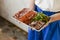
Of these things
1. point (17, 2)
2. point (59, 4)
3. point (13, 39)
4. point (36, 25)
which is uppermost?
point (59, 4)

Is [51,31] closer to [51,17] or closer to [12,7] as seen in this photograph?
[51,17]

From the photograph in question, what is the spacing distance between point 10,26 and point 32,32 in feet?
2.99

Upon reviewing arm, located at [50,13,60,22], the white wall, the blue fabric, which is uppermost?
arm, located at [50,13,60,22]

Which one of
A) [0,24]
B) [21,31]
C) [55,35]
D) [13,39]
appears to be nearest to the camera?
[55,35]

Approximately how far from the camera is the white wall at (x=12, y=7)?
1832 millimetres

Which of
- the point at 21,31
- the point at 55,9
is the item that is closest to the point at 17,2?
the point at 21,31

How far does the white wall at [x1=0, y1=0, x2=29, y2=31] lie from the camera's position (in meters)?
1.83

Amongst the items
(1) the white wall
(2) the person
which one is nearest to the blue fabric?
(2) the person

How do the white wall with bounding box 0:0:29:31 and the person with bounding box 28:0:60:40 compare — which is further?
the white wall with bounding box 0:0:29:31

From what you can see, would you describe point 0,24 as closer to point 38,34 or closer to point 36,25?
point 38,34

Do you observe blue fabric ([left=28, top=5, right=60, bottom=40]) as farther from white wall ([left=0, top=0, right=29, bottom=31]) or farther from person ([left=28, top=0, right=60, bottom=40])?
white wall ([left=0, top=0, right=29, bottom=31])

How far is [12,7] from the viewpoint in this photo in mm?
1998

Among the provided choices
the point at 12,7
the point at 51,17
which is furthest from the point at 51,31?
the point at 12,7

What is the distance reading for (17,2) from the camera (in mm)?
1874
